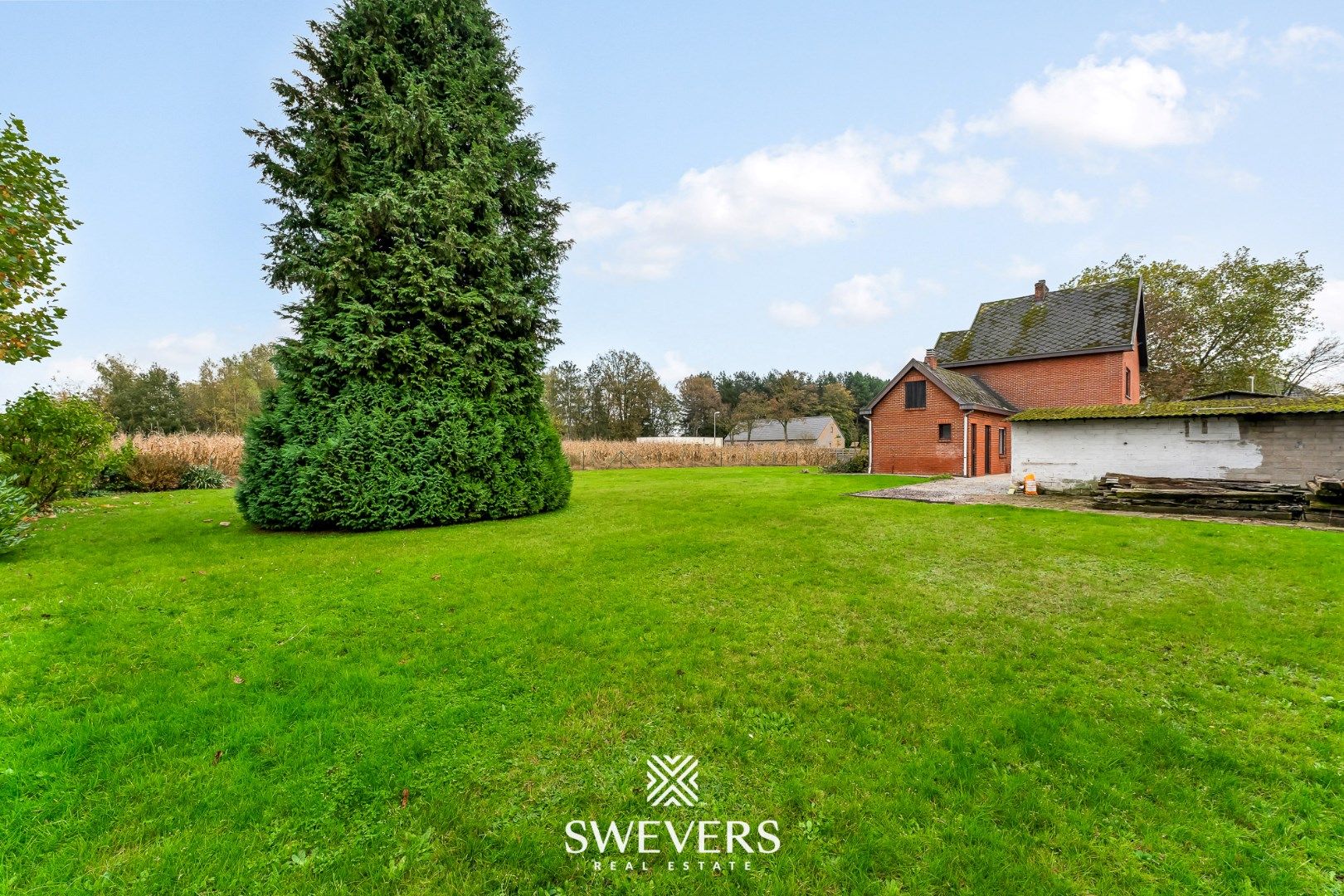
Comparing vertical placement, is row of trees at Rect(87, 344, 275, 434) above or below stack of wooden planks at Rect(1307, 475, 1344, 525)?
above

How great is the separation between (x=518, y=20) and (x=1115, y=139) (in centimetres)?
1505

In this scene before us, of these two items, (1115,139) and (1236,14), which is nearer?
(1236,14)

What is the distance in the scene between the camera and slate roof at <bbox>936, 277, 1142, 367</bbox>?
19344 millimetres

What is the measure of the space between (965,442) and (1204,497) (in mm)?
8924

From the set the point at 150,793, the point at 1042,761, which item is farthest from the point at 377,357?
the point at 1042,761

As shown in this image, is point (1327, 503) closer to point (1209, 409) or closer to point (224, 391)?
point (1209, 409)

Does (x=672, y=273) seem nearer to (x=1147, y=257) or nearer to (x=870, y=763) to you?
(x=870, y=763)

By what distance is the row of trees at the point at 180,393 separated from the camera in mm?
29297

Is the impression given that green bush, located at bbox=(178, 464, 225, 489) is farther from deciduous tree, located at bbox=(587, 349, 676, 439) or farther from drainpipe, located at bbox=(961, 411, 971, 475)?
deciduous tree, located at bbox=(587, 349, 676, 439)

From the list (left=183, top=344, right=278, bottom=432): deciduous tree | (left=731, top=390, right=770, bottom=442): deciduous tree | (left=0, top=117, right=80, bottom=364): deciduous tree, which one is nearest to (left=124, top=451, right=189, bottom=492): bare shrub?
(left=0, top=117, right=80, bottom=364): deciduous tree

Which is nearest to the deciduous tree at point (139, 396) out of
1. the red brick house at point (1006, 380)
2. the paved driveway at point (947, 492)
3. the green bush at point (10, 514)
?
the green bush at point (10, 514)

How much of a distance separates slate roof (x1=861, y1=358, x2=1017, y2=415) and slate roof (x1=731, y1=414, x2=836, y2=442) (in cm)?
2955

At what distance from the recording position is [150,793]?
224 cm

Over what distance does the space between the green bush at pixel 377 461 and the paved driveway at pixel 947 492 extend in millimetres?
9188
